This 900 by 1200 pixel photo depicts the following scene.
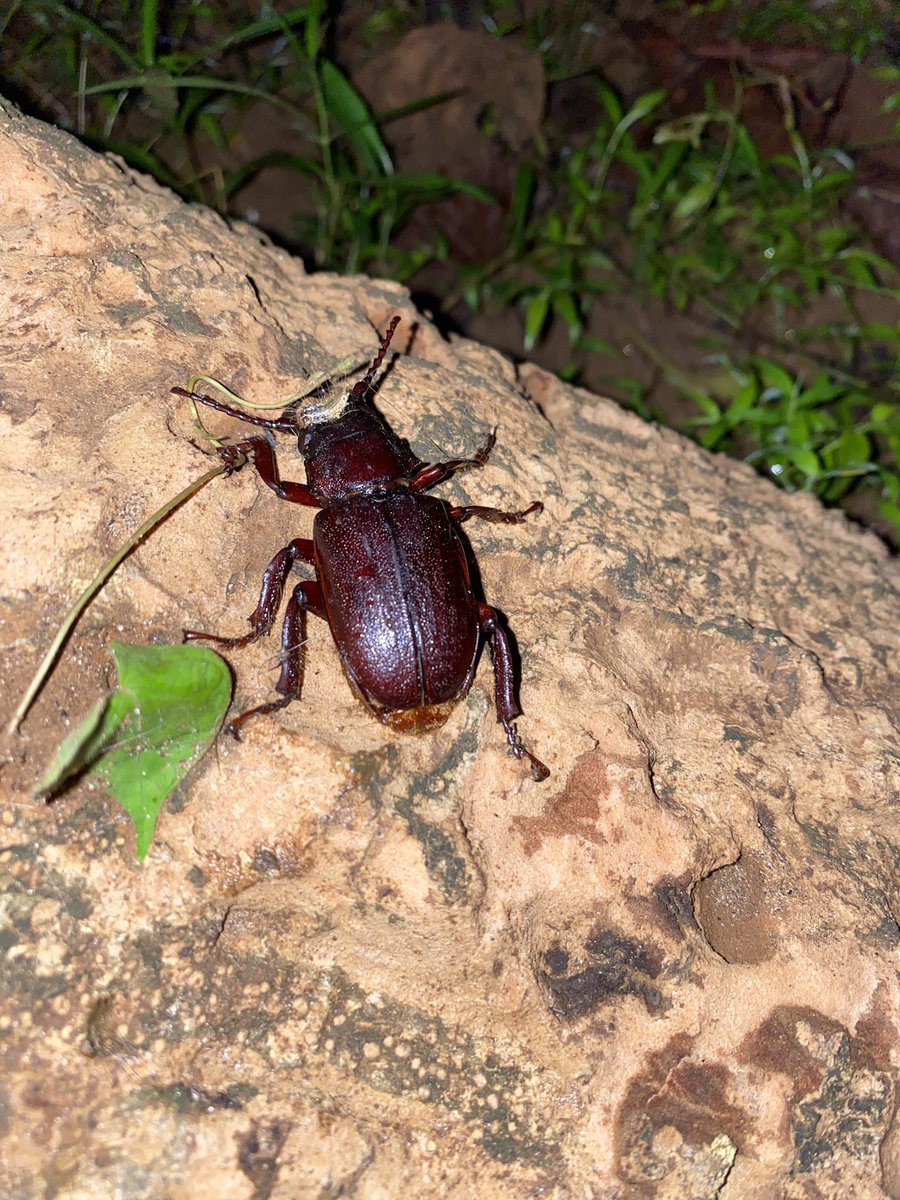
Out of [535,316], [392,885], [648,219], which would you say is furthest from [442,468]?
[648,219]

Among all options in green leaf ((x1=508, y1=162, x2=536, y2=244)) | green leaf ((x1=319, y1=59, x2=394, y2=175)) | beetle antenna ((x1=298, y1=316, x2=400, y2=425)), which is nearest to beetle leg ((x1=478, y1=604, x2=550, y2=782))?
beetle antenna ((x1=298, y1=316, x2=400, y2=425))

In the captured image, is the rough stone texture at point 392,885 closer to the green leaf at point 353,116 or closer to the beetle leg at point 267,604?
the beetle leg at point 267,604

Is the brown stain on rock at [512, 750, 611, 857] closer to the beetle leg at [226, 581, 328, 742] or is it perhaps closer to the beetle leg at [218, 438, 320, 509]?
the beetle leg at [226, 581, 328, 742]

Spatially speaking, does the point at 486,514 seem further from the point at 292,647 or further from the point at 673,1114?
the point at 673,1114

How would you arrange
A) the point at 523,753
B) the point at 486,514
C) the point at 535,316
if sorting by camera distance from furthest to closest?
the point at 535,316, the point at 486,514, the point at 523,753

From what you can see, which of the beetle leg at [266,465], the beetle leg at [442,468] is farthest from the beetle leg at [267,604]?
the beetle leg at [442,468]

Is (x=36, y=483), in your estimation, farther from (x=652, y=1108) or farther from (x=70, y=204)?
(x=652, y=1108)
